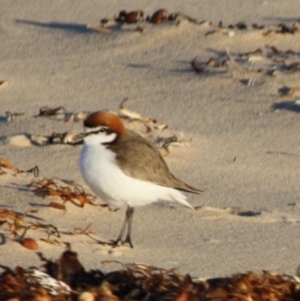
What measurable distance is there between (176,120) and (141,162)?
2.18 m

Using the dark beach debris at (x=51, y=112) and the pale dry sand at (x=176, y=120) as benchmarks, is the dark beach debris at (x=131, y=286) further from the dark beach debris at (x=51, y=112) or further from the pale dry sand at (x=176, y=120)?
the dark beach debris at (x=51, y=112)

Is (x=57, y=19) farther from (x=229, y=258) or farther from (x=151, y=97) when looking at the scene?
(x=229, y=258)

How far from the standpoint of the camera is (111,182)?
6.31 meters

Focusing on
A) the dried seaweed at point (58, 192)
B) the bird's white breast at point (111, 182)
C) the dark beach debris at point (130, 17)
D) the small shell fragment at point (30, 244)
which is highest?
the dark beach debris at point (130, 17)

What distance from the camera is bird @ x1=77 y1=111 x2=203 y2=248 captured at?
6324mm

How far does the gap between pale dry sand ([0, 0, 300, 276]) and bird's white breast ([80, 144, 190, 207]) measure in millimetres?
194

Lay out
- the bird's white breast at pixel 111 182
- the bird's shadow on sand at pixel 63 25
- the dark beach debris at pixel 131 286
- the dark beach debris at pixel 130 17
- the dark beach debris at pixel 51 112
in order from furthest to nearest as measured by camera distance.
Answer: the bird's shadow on sand at pixel 63 25, the dark beach debris at pixel 130 17, the dark beach debris at pixel 51 112, the bird's white breast at pixel 111 182, the dark beach debris at pixel 131 286

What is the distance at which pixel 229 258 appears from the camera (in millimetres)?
5832

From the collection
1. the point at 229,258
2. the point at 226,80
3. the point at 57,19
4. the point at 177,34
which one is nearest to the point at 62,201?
the point at 229,258

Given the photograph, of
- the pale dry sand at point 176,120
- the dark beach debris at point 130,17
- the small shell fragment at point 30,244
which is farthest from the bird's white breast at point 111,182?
the dark beach debris at point 130,17

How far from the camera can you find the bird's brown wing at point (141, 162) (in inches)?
253

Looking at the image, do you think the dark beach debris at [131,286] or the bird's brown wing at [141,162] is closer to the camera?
the dark beach debris at [131,286]

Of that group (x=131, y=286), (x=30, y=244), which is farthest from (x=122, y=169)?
(x=131, y=286)

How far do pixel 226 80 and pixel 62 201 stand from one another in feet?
9.58
